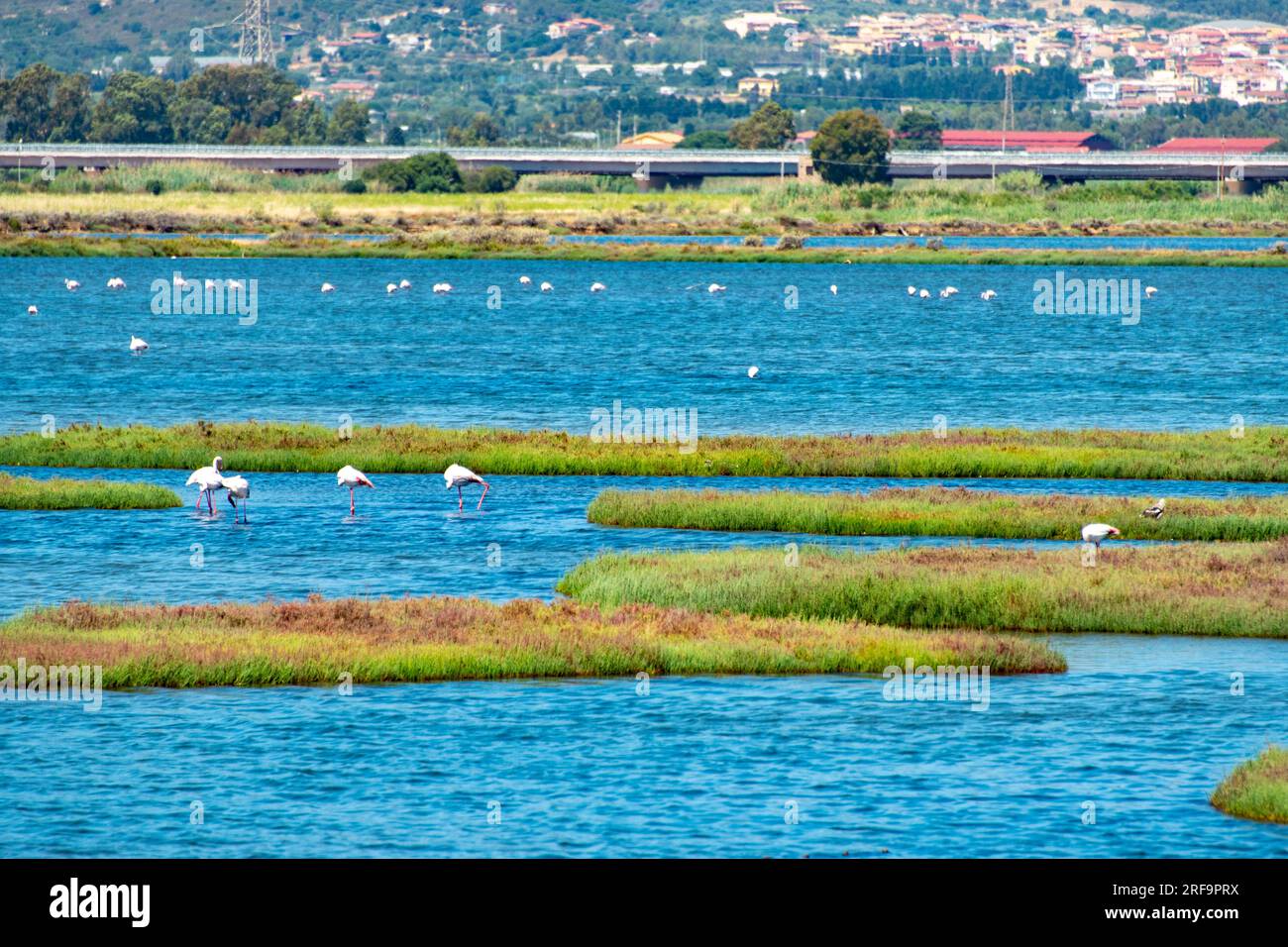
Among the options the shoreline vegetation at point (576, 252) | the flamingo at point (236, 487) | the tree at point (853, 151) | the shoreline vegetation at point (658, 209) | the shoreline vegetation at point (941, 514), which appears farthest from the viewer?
the tree at point (853, 151)

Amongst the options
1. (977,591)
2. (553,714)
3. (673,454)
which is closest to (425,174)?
(673,454)

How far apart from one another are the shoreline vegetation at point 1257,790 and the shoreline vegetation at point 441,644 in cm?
553

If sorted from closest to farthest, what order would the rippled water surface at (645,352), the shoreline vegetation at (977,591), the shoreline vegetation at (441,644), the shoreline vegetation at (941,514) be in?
1. the shoreline vegetation at (441,644)
2. the shoreline vegetation at (977,591)
3. the shoreline vegetation at (941,514)
4. the rippled water surface at (645,352)

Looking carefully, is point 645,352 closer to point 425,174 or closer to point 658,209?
point 658,209

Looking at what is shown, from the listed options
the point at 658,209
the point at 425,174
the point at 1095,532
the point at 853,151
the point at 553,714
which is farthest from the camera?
the point at 425,174

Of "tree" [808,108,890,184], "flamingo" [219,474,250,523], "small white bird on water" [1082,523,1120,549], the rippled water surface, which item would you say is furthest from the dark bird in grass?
"tree" [808,108,890,184]

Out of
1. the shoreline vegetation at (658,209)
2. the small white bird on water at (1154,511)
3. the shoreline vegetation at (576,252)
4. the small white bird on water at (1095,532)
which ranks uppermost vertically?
the shoreline vegetation at (658,209)

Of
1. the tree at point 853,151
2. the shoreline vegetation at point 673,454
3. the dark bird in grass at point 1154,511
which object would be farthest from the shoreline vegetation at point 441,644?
the tree at point 853,151

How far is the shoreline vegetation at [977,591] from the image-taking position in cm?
3061

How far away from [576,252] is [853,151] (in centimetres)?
6012

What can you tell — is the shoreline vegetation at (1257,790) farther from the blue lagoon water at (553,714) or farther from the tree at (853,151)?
the tree at (853,151)

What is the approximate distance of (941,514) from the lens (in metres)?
38.8

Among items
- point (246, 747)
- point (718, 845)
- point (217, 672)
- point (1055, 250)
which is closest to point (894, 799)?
→ point (718, 845)

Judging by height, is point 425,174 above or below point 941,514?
above
